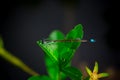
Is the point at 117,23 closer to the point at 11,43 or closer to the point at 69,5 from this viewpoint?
the point at 69,5

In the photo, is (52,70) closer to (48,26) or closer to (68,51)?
(68,51)

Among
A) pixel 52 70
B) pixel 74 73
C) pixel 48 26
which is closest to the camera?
pixel 74 73

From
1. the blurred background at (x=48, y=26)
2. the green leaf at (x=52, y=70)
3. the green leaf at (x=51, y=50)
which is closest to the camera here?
the green leaf at (x=51, y=50)

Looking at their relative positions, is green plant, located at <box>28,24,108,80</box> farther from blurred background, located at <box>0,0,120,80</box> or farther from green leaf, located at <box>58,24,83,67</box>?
blurred background, located at <box>0,0,120,80</box>

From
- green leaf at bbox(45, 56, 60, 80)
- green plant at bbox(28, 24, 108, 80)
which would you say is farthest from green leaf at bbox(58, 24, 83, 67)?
green leaf at bbox(45, 56, 60, 80)

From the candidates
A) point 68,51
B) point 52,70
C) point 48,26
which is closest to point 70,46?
point 68,51

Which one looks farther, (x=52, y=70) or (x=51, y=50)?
(x=52, y=70)

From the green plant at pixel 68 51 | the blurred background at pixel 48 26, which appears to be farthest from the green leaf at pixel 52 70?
the blurred background at pixel 48 26

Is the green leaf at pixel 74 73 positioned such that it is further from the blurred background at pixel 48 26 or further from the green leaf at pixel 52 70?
the blurred background at pixel 48 26

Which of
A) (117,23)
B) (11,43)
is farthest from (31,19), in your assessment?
(117,23)
